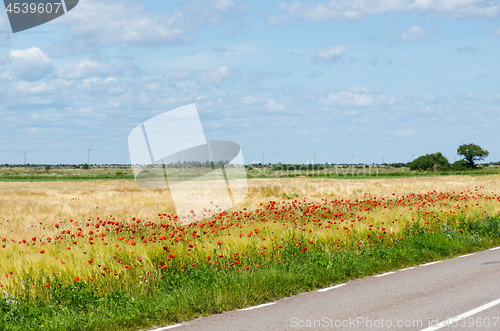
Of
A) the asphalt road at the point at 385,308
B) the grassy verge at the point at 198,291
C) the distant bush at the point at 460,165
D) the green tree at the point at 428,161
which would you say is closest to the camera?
the asphalt road at the point at 385,308

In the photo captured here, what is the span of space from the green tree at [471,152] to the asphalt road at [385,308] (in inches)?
6755

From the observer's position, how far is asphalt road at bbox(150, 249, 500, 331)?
7176mm

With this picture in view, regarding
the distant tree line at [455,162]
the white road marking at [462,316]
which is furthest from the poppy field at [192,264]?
the distant tree line at [455,162]

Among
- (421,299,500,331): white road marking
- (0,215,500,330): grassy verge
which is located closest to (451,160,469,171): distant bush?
(0,215,500,330): grassy verge

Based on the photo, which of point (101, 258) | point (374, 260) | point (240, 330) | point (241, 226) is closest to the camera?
point (240, 330)

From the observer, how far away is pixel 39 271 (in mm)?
8883

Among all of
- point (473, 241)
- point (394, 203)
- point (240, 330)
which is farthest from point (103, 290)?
point (394, 203)

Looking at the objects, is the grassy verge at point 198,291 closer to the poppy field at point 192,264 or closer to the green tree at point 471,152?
the poppy field at point 192,264

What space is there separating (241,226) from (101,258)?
535cm

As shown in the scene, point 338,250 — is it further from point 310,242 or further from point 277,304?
point 277,304

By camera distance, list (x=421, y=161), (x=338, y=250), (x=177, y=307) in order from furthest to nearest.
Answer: (x=421, y=161) → (x=338, y=250) → (x=177, y=307)

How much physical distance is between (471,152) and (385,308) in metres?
176

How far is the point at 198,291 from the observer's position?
8.55 metres

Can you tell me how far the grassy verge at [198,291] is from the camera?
7.48 meters
